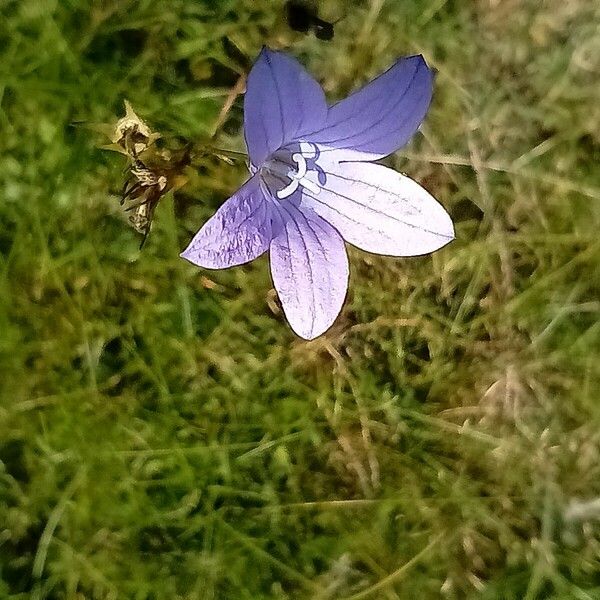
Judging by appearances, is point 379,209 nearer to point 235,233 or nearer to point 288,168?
point 288,168

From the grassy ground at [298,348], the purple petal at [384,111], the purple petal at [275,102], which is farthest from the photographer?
the grassy ground at [298,348]

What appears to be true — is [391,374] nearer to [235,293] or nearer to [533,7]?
[235,293]

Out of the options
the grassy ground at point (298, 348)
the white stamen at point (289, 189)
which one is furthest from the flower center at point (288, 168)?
the grassy ground at point (298, 348)

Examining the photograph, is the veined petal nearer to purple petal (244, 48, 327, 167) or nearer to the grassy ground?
purple petal (244, 48, 327, 167)

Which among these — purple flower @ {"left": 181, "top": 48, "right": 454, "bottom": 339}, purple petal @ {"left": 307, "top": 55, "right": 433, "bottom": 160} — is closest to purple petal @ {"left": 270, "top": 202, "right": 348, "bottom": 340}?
purple flower @ {"left": 181, "top": 48, "right": 454, "bottom": 339}

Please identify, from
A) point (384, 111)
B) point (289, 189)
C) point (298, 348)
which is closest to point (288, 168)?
point (289, 189)

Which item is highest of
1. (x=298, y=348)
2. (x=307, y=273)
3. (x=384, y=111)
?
(x=384, y=111)

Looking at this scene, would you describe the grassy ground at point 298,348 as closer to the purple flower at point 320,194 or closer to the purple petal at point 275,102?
the purple flower at point 320,194
